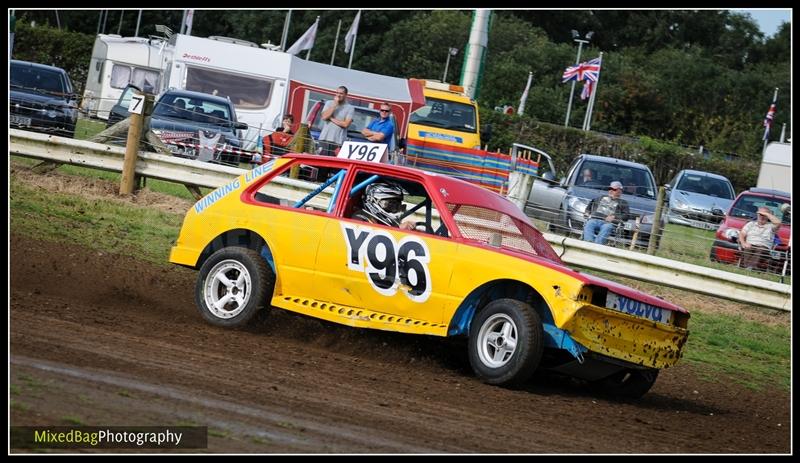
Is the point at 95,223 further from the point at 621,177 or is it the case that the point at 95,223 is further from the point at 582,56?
the point at 582,56

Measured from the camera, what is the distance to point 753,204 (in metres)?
19.8

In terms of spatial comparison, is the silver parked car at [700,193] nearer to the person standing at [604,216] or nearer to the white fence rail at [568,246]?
the person standing at [604,216]

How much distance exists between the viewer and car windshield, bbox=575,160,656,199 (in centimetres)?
1969

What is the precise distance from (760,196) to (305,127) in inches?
344

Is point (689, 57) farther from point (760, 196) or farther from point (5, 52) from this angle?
point (5, 52)

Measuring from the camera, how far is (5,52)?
1321 cm

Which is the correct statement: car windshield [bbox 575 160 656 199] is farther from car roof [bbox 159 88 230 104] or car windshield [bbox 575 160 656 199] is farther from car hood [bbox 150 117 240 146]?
car roof [bbox 159 88 230 104]

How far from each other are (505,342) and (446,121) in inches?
713

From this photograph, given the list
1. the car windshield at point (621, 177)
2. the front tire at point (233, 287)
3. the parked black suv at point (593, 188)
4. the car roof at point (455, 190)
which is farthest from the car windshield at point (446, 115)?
the front tire at point (233, 287)

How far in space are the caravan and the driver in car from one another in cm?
1735

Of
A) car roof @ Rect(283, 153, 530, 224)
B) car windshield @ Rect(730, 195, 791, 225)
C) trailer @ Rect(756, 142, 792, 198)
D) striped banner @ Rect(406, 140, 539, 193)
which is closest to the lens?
car roof @ Rect(283, 153, 530, 224)

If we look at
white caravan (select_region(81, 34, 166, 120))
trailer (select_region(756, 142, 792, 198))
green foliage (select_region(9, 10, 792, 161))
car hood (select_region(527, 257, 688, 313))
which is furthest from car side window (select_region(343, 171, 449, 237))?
green foliage (select_region(9, 10, 792, 161))
